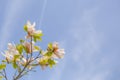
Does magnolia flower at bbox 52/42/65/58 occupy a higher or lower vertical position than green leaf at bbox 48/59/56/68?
higher

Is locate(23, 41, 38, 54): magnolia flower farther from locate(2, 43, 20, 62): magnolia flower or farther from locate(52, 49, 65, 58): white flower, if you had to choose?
locate(52, 49, 65, 58): white flower

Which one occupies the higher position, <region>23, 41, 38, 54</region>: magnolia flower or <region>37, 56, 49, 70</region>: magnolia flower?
<region>23, 41, 38, 54</region>: magnolia flower

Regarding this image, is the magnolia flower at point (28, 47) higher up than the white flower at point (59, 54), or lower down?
higher up

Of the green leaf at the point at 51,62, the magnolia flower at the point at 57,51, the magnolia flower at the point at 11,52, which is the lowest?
the green leaf at the point at 51,62

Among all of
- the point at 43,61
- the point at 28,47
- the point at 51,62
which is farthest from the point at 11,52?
the point at 51,62

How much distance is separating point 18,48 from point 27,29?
35 cm

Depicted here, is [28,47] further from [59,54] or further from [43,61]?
[59,54]

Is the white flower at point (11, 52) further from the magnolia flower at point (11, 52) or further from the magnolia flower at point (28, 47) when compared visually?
the magnolia flower at point (28, 47)

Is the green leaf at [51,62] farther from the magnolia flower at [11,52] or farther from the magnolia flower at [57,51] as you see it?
the magnolia flower at [11,52]

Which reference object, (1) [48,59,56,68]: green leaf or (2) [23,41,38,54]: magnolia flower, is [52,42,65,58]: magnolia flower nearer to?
(1) [48,59,56,68]: green leaf

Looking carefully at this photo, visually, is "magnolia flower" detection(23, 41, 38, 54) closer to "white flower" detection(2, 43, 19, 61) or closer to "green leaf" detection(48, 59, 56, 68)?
"white flower" detection(2, 43, 19, 61)

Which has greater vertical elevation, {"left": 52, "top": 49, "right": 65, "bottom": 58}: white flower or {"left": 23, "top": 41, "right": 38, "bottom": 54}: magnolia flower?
{"left": 23, "top": 41, "right": 38, "bottom": 54}: magnolia flower

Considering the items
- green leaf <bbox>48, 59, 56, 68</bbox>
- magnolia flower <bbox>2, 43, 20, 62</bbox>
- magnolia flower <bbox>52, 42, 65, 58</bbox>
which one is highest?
magnolia flower <bbox>2, 43, 20, 62</bbox>

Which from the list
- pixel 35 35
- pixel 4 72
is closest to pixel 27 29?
pixel 35 35
